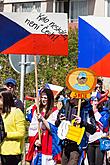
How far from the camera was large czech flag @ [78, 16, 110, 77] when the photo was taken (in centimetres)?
905

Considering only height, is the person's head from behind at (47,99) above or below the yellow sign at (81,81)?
below

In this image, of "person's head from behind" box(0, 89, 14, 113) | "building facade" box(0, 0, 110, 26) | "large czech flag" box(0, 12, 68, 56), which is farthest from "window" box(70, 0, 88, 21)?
"person's head from behind" box(0, 89, 14, 113)

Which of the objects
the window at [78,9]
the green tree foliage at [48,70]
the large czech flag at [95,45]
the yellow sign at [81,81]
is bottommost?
the green tree foliage at [48,70]

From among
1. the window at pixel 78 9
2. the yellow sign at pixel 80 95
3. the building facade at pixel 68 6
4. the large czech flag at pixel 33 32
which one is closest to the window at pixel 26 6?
the building facade at pixel 68 6

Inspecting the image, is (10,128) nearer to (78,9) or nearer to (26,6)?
(78,9)

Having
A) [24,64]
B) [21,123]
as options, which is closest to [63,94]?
[24,64]

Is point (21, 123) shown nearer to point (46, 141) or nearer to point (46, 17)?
point (46, 141)

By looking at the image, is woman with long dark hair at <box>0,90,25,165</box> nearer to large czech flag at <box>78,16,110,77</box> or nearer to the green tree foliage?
large czech flag at <box>78,16,110,77</box>

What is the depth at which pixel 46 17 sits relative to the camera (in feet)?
30.9

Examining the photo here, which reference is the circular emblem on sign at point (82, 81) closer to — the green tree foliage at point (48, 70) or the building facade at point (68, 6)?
the green tree foliage at point (48, 70)

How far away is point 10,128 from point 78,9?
2512 centimetres

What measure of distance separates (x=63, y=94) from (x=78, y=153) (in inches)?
107

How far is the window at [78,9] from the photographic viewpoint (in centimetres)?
3209

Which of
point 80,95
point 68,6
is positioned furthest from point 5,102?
point 68,6
